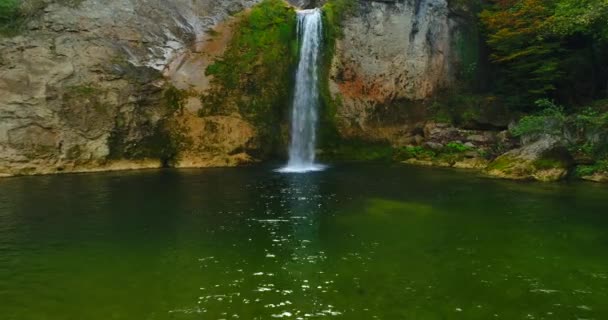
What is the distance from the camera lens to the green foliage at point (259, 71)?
81.7 feet

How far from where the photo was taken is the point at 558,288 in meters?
7.91

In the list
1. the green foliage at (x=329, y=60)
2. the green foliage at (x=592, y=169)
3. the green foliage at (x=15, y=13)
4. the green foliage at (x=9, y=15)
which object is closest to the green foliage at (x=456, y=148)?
the green foliage at (x=329, y=60)

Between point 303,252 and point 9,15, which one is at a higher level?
→ point 9,15

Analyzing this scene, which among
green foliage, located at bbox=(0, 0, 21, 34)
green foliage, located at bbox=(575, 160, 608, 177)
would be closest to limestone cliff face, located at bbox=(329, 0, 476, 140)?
green foliage, located at bbox=(575, 160, 608, 177)

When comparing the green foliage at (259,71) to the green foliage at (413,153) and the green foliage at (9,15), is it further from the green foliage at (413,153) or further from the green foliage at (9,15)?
the green foliage at (9,15)

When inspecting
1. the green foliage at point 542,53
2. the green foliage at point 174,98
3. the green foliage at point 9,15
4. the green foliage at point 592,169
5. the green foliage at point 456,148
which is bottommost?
the green foliage at point 592,169

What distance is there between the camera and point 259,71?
2548 centimetres

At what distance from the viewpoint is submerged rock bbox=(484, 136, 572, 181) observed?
1939cm

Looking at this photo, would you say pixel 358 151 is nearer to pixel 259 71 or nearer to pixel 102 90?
pixel 259 71

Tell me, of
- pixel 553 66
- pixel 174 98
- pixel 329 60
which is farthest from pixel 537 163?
pixel 174 98

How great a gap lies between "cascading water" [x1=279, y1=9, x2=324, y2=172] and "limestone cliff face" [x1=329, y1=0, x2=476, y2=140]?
1227 millimetres

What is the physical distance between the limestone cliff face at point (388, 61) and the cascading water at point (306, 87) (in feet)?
4.03

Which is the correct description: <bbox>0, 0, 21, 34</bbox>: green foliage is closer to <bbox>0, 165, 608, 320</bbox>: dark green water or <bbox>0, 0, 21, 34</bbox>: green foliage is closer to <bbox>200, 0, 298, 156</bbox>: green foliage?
<bbox>200, 0, 298, 156</bbox>: green foliage

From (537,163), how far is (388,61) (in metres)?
10.6
